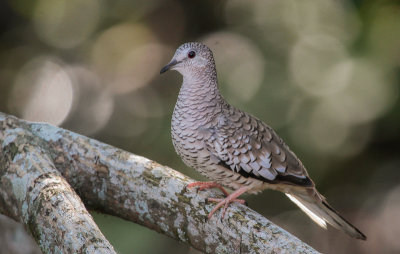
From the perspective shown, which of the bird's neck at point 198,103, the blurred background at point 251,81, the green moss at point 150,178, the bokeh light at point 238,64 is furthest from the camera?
the bokeh light at point 238,64

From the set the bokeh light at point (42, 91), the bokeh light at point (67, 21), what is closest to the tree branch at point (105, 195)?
the bokeh light at point (42, 91)

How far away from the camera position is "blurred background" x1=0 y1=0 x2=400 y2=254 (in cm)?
489

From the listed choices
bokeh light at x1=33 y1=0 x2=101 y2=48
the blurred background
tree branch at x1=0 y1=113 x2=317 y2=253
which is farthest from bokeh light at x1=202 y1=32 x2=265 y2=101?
tree branch at x1=0 y1=113 x2=317 y2=253

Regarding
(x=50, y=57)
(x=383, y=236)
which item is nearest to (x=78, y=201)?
(x=383, y=236)

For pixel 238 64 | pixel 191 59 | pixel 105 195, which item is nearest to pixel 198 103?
pixel 191 59

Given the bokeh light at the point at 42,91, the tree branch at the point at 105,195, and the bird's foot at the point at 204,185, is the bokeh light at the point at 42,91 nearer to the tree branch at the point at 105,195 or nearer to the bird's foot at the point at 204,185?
the tree branch at the point at 105,195

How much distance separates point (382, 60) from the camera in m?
4.76

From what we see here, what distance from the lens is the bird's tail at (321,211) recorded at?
2889 mm

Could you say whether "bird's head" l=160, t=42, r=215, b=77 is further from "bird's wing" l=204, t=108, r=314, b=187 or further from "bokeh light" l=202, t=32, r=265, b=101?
"bokeh light" l=202, t=32, r=265, b=101

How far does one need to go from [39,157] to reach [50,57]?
3.87 metres

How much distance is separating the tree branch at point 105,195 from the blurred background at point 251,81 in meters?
1.69

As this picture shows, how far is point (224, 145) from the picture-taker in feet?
8.93

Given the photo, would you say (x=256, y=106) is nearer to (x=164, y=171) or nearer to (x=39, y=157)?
(x=164, y=171)

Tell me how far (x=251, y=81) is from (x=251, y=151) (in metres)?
2.46
